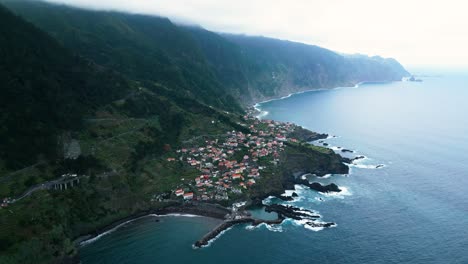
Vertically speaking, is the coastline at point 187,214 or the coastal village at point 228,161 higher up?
the coastal village at point 228,161

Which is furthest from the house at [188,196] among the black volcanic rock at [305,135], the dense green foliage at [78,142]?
the black volcanic rock at [305,135]

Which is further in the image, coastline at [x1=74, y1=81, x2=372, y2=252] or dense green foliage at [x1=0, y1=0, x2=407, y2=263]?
coastline at [x1=74, y1=81, x2=372, y2=252]

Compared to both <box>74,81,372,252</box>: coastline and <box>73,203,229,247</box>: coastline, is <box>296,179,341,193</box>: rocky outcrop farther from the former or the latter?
<box>73,203,229,247</box>: coastline

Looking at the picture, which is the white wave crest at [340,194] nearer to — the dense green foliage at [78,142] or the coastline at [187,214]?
the dense green foliage at [78,142]

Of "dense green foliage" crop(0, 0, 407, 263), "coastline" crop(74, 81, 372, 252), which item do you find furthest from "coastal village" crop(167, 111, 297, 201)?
"coastline" crop(74, 81, 372, 252)

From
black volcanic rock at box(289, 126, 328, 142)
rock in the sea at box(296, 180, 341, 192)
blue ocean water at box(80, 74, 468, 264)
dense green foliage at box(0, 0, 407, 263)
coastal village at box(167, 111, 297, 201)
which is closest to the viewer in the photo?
blue ocean water at box(80, 74, 468, 264)

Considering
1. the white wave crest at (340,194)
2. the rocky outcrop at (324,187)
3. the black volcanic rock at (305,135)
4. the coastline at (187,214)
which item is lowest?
the coastline at (187,214)

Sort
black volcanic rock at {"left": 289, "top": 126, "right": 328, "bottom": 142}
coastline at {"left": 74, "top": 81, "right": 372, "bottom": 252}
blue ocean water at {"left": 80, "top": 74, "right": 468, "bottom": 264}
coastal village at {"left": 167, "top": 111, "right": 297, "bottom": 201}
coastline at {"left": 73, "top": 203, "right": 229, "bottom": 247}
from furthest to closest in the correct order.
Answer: black volcanic rock at {"left": 289, "top": 126, "right": 328, "bottom": 142} < coastal village at {"left": 167, "top": 111, "right": 297, "bottom": 201} < coastline at {"left": 73, "top": 203, "right": 229, "bottom": 247} < coastline at {"left": 74, "top": 81, "right": 372, "bottom": 252} < blue ocean water at {"left": 80, "top": 74, "right": 468, "bottom": 264}

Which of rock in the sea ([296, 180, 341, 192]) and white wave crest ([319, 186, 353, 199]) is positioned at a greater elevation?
rock in the sea ([296, 180, 341, 192])
